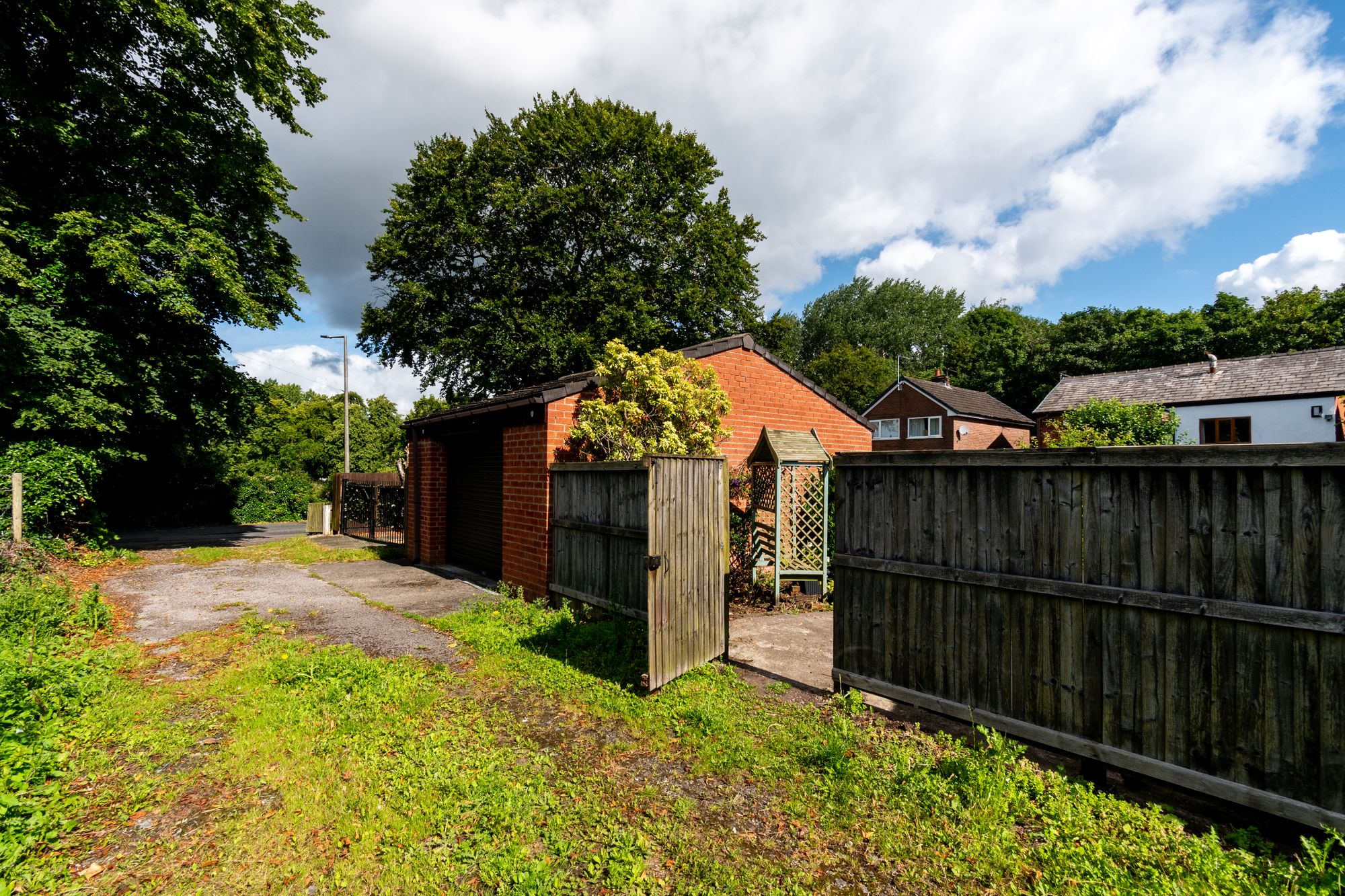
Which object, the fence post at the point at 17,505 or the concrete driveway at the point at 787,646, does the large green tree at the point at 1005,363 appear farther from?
the fence post at the point at 17,505

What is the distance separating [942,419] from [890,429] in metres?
3.48

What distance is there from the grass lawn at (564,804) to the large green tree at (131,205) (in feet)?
28.1

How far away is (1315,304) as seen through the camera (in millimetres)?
31750

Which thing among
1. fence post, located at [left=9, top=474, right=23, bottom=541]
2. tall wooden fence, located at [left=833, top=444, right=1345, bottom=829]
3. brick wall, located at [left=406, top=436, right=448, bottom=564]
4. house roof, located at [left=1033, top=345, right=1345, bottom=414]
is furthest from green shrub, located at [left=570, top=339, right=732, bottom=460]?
house roof, located at [left=1033, top=345, right=1345, bottom=414]

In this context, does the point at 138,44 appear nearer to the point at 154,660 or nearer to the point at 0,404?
the point at 0,404

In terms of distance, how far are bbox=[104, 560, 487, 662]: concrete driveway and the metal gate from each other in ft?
13.4

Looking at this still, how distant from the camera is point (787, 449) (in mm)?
8680

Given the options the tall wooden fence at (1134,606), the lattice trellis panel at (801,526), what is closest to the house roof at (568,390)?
the lattice trellis panel at (801,526)

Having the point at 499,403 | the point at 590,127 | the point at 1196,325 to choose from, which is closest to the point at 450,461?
the point at 499,403

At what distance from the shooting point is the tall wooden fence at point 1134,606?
2645 mm

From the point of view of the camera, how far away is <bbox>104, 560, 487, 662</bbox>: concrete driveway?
20.3 ft

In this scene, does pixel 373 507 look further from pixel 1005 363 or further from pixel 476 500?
pixel 1005 363

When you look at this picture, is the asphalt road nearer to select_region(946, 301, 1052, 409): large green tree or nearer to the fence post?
the fence post

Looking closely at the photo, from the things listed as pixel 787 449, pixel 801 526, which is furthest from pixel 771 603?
pixel 787 449
